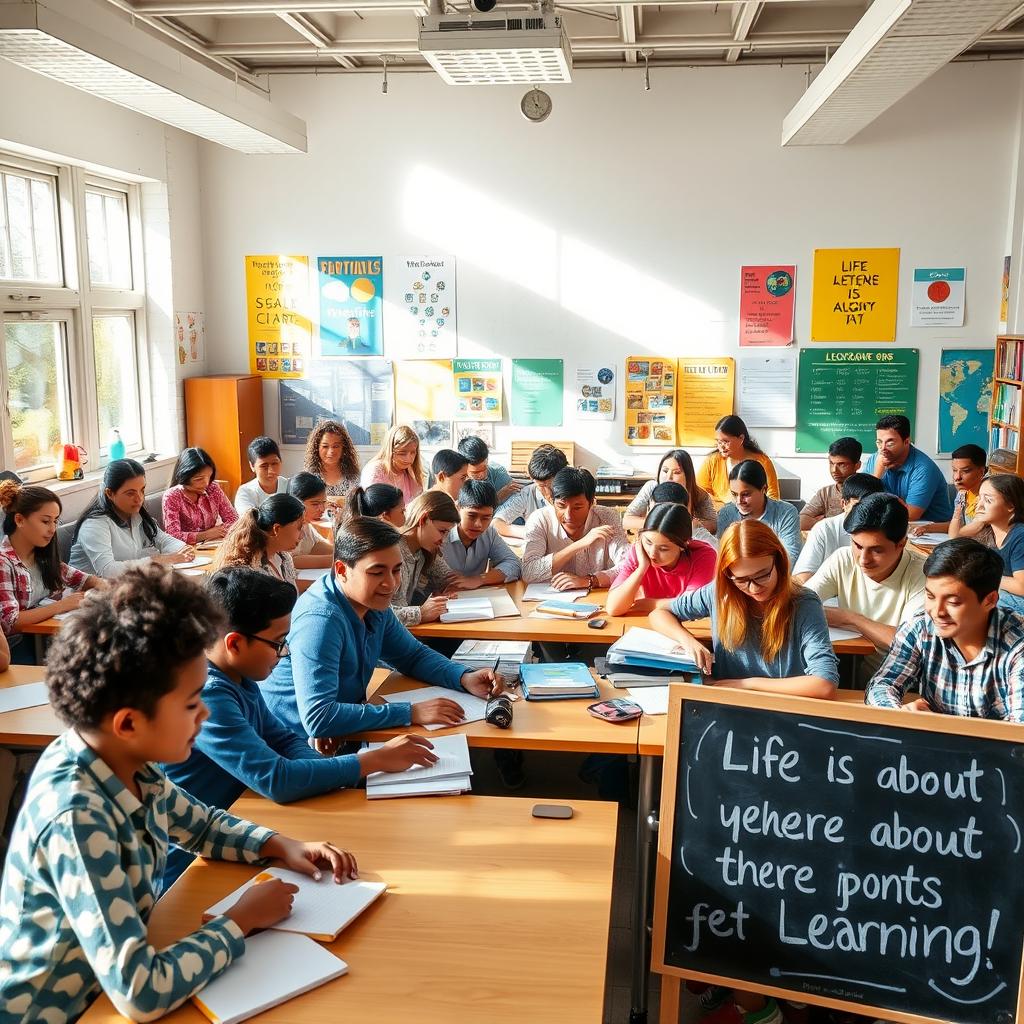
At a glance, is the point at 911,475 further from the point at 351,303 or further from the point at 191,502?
the point at 191,502

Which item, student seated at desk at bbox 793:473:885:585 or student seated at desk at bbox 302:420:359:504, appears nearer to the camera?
student seated at desk at bbox 793:473:885:585

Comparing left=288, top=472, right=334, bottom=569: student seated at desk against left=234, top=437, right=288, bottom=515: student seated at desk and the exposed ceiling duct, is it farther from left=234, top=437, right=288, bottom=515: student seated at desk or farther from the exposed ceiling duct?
the exposed ceiling duct

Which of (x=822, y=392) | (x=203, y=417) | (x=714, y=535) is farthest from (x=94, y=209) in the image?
(x=822, y=392)

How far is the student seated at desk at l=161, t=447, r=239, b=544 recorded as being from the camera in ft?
18.5

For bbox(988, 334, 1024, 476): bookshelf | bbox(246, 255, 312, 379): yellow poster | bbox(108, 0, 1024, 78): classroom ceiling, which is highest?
bbox(108, 0, 1024, 78): classroom ceiling

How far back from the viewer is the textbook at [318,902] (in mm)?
1821

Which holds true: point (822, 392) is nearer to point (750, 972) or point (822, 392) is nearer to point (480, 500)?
point (480, 500)

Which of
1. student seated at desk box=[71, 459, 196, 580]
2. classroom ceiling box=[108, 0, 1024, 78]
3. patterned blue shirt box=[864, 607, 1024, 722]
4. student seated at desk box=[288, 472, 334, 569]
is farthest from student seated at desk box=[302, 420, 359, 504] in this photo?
patterned blue shirt box=[864, 607, 1024, 722]

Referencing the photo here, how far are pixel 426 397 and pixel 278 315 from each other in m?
1.29

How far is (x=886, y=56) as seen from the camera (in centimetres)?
468

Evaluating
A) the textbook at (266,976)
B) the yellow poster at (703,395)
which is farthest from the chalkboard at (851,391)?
the textbook at (266,976)

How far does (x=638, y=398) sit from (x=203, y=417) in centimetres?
318

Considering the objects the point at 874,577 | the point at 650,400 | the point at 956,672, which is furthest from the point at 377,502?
the point at 650,400

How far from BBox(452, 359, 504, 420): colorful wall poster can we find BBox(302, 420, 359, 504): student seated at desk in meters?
1.38
